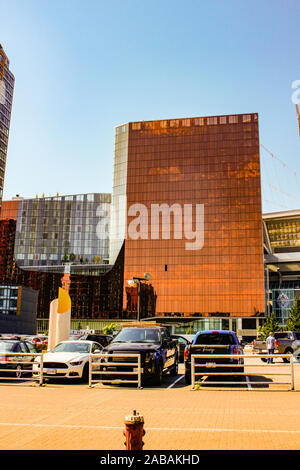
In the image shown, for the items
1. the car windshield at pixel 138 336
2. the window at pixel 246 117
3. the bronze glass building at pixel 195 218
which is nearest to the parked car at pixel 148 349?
the car windshield at pixel 138 336

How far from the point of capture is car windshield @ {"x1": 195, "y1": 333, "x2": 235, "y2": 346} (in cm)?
1620

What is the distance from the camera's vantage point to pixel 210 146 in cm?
→ 10281

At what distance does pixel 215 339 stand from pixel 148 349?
2791 mm

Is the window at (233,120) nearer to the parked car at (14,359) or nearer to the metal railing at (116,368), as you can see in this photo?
the parked car at (14,359)

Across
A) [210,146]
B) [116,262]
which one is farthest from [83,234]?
[210,146]

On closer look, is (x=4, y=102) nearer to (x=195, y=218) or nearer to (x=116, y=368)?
(x=195, y=218)

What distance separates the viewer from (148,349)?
1491 centimetres

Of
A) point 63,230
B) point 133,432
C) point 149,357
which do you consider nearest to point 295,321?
point 149,357

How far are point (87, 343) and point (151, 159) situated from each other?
298ft

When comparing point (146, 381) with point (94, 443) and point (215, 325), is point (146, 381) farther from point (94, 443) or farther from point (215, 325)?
point (215, 325)

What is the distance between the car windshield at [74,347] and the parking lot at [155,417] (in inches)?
117

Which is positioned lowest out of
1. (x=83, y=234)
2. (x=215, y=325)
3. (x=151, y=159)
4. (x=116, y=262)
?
(x=215, y=325)

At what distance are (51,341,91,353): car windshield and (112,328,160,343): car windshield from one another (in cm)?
167
